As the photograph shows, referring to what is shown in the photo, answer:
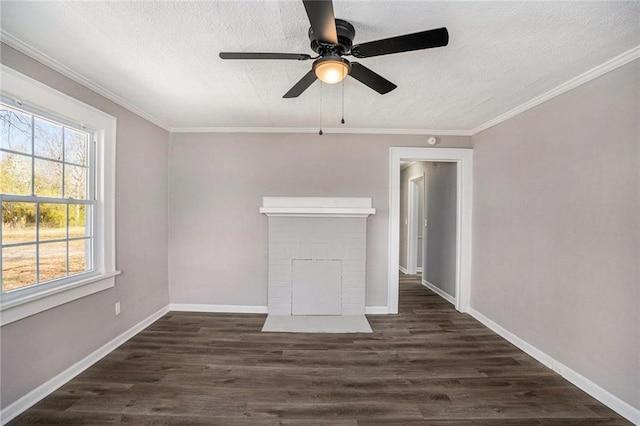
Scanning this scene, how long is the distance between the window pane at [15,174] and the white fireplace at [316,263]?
7.04ft

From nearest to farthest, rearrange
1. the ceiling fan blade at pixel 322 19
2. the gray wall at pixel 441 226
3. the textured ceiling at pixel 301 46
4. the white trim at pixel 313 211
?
the ceiling fan blade at pixel 322 19
the textured ceiling at pixel 301 46
the white trim at pixel 313 211
the gray wall at pixel 441 226

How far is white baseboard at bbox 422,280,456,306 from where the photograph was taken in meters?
4.22

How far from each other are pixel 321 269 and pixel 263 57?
2.64 metres

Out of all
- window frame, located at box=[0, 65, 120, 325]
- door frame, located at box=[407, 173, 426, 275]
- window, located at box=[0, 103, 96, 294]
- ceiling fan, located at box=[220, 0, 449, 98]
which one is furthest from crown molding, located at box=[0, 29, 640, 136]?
door frame, located at box=[407, 173, 426, 275]

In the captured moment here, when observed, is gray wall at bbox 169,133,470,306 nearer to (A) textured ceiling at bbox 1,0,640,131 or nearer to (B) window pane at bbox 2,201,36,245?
(A) textured ceiling at bbox 1,0,640,131

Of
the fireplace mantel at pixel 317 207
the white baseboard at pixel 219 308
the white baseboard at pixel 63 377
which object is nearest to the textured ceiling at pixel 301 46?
the fireplace mantel at pixel 317 207

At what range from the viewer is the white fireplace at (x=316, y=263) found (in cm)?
366

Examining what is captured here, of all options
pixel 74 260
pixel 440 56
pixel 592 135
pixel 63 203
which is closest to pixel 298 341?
pixel 74 260

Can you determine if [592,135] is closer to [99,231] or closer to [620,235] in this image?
[620,235]

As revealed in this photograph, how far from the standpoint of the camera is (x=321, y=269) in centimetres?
367

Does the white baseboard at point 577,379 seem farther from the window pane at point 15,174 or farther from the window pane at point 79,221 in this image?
the window pane at point 15,174

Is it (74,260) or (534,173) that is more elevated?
(534,173)

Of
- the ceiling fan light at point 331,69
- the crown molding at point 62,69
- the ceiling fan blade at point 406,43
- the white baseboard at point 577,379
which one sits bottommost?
the white baseboard at point 577,379

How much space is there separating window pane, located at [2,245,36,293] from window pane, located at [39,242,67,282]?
77mm
